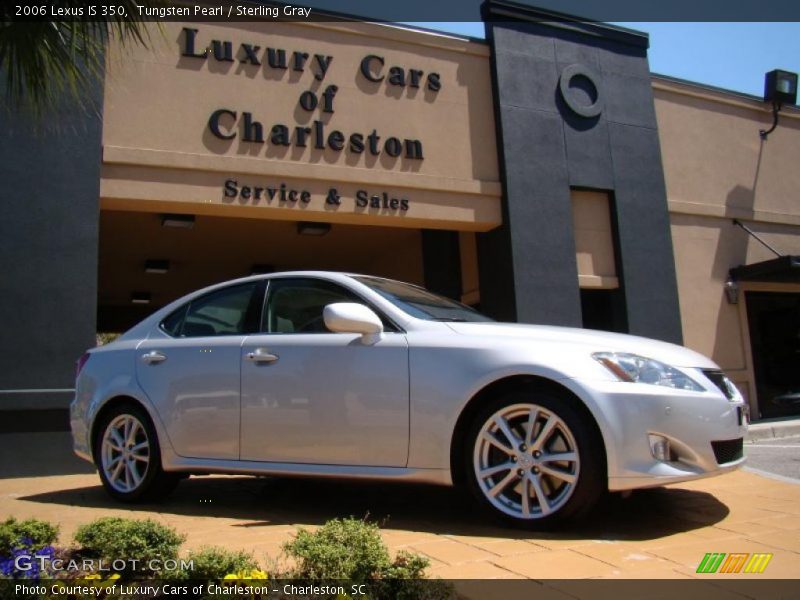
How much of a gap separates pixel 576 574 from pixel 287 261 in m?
12.6

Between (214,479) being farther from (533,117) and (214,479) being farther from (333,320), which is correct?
(533,117)

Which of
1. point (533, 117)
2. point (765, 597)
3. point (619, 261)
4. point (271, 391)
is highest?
point (533, 117)

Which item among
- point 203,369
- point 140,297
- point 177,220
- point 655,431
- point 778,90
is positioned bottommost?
point 655,431

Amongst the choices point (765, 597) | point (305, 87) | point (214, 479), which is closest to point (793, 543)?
point (765, 597)

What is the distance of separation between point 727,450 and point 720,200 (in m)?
9.65

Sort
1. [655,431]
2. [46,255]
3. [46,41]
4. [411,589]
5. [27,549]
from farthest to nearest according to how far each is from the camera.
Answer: [46,255] < [46,41] < [655,431] < [27,549] < [411,589]

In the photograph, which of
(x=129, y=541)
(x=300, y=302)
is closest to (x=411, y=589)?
(x=129, y=541)

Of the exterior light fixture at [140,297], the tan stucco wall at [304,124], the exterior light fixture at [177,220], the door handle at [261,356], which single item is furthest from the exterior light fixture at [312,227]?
the exterior light fixture at [140,297]

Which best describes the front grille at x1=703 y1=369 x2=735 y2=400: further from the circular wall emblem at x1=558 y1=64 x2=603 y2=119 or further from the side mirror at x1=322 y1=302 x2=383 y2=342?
the circular wall emblem at x1=558 y1=64 x2=603 y2=119

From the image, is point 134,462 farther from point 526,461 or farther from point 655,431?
point 655,431

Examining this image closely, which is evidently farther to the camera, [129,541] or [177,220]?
[177,220]

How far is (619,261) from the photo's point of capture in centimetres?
1119

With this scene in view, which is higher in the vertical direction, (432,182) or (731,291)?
(432,182)

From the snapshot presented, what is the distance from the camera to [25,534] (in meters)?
3.14
